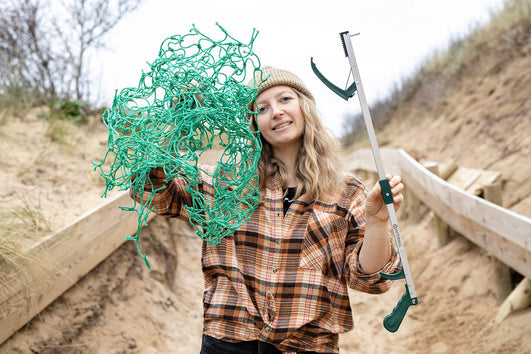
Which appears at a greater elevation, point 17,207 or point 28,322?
point 17,207

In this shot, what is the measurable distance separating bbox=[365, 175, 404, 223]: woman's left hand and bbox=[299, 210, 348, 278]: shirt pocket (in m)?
0.23

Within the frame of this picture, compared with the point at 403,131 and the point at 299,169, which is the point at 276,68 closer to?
the point at 299,169

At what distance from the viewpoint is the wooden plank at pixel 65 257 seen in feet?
7.76

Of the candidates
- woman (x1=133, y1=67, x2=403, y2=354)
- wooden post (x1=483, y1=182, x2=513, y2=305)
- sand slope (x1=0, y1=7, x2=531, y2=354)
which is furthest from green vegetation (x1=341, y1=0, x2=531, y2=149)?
woman (x1=133, y1=67, x2=403, y2=354)

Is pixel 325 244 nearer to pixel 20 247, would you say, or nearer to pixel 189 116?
pixel 189 116

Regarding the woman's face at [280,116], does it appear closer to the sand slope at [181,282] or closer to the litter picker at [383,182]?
the litter picker at [383,182]

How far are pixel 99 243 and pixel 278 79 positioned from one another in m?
1.73

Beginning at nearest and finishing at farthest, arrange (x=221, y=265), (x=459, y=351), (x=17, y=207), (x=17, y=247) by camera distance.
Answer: (x=221, y=265) < (x=17, y=247) < (x=17, y=207) < (x=459, y=351)

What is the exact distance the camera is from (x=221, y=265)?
1944 millimetres

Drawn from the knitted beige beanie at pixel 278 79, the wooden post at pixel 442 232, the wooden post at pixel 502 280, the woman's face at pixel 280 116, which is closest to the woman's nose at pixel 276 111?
the woman's face at pixel 280 116

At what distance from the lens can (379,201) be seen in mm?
1737

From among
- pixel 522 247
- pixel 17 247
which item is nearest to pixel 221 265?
pixel 17 247

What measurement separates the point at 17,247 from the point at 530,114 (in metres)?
4.69

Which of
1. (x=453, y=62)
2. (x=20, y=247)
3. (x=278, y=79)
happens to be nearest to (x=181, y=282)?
(x=20, y=247)
